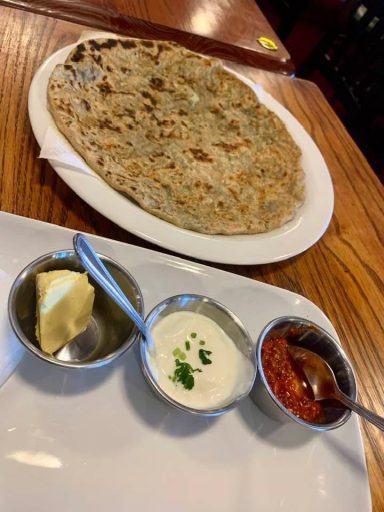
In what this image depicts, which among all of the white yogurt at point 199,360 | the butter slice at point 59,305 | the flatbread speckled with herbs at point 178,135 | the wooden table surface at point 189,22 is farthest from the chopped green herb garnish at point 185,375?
the wooden table surface at point 189,22

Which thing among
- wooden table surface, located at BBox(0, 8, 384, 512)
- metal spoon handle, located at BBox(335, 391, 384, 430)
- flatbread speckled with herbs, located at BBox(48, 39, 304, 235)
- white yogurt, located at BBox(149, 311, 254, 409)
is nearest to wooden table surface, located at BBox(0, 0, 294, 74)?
wooden table surface, located at BBox(0, 8, 384, 512)

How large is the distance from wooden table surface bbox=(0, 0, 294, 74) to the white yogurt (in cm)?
172

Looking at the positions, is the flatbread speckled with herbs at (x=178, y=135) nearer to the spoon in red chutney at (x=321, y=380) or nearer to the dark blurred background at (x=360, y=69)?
the spoon in red chutney at (x=321, y=380)

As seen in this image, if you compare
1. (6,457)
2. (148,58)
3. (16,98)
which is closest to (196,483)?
(6,457)

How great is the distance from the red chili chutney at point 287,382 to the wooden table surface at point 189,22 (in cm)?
182

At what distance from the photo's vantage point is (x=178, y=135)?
1.65 meters

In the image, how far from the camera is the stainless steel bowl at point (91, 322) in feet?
2.98

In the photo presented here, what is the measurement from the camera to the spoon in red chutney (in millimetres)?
1041

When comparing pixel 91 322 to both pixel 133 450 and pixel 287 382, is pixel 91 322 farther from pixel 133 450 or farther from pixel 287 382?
pixel 287 382

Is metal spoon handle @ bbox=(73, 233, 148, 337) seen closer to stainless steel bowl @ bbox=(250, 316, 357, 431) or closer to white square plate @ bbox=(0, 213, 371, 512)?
white square plate @ bbox=(0, 213, 371, 512)

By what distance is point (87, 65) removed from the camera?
1.61 m

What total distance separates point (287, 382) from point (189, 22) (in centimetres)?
213

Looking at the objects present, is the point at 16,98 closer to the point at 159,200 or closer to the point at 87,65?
the point at 87,65

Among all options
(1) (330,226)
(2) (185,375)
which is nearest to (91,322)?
(2) (185,375)
